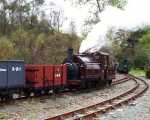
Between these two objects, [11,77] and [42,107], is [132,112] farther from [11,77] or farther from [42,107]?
[11,77]

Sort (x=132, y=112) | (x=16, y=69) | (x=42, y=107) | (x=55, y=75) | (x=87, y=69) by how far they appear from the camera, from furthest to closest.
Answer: (x=87, y=69), (x=55, y=75), (x=16, y=69), (x=42, y=107), (x=132, y=112)

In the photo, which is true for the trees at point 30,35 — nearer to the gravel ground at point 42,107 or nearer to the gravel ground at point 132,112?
the gravel ground at point 42,107

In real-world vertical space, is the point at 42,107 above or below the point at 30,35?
below

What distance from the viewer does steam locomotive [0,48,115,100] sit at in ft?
67.1

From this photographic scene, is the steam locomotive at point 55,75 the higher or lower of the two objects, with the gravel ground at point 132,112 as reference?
higher

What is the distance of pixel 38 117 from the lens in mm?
16078

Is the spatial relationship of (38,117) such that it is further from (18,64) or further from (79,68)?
(79,68)

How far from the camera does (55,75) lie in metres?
25.2

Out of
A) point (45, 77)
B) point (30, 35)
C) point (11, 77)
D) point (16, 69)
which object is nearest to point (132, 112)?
point (11, 77)

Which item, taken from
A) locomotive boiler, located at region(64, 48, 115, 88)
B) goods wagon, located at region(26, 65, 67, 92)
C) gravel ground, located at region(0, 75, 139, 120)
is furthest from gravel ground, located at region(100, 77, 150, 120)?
locomotive boiler, located at region(64, 48, 115, 88)

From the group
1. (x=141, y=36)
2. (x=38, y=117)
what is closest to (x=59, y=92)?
(x=38, y=117)

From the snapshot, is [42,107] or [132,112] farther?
[42,107]

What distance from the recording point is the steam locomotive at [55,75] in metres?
20.5

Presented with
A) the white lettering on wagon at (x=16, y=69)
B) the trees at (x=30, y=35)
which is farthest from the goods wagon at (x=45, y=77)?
the trees at (x=30, y=35)
